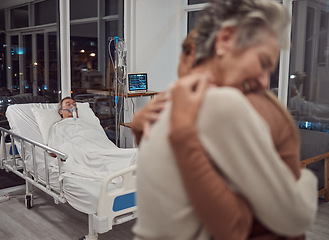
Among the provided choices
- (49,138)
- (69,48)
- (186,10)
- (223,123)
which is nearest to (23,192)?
(49,138)

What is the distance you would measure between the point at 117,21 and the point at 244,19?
4.28m

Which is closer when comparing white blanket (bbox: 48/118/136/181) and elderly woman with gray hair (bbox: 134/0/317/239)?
elderly woman with gray hair (bbox: 134/0/317/239)

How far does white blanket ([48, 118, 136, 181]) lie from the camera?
2.84 m

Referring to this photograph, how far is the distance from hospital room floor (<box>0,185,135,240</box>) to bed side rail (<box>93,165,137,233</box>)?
44 cm

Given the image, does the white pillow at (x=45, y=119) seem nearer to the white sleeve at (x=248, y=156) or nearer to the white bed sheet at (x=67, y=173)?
the white bed sheet at (x=67, y=173)

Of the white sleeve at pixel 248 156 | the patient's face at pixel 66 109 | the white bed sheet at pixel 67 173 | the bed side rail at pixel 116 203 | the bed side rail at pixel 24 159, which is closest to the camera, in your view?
the white sleeve at pixel 248 156

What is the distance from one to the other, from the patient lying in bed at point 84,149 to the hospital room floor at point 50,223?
0.50 meters

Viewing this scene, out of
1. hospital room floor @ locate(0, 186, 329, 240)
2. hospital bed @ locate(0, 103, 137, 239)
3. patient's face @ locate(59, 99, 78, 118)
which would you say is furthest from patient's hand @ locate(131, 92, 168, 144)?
patient's face @ locate(59, 99, 78, 118)

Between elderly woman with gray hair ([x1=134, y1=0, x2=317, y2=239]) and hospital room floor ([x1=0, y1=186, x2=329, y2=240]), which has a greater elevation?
elderly woman with gray hair ([x1=134, y1=0, x2=317, y2=239])

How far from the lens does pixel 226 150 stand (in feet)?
2.30

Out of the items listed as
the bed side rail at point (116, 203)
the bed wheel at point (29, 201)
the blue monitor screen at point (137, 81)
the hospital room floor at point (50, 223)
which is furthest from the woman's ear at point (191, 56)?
the blue monitor screen at point (137, 81)

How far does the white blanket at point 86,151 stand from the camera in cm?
284

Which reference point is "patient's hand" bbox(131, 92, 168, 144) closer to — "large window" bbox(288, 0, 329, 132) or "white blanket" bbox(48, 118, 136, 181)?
"white blanket" bbox(48, 118, 136, 181)

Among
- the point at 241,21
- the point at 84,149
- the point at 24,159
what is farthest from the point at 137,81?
the point at 241,21
